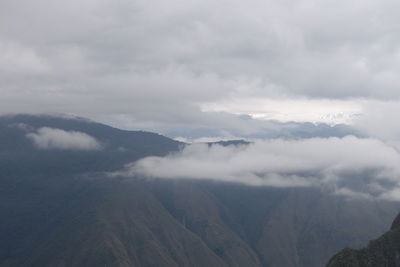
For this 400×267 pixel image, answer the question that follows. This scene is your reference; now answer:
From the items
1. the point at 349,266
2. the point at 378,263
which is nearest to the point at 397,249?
the point at 378,263

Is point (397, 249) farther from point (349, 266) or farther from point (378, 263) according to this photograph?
point (349, 266)

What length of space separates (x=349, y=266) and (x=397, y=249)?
2706 cm

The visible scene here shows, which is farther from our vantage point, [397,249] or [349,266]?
[397,249]

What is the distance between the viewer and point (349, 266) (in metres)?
187

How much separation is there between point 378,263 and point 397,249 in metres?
11.8

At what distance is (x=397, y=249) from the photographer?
199625 mm

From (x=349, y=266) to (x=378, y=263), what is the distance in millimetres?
15937

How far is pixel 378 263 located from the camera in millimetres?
194750
